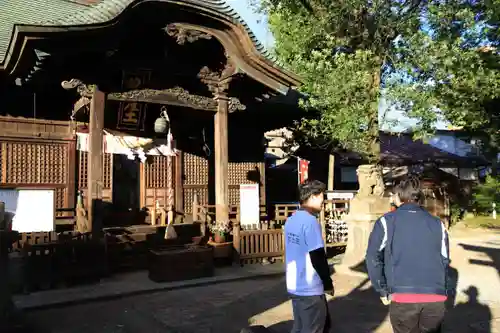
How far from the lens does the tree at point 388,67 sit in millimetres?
12961

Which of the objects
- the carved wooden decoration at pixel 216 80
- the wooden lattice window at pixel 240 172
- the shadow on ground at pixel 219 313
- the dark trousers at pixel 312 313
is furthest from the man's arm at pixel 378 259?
the wooden lattice window at pixel 240 172

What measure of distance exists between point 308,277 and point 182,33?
7.81 meters

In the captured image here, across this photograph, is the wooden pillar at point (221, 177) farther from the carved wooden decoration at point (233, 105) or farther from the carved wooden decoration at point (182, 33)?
the carved wooden decoration at point (182, 33)

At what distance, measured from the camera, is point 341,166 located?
80.7 ft

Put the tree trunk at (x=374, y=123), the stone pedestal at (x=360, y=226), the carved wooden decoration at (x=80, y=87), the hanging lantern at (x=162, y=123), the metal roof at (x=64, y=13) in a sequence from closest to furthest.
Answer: the metal roof at (x=64, y=13), the carved wooden decoration at (x=80, y=87), the stone pedestal at (x=360, y=226), the hanging lantern at (x=162, y=123), the tree trunk at (x=374, y=123)

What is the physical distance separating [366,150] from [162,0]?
313 inches

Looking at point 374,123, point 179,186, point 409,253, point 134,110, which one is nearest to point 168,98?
point 134,110

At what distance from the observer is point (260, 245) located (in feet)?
38.4

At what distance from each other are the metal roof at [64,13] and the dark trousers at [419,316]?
803 centimetres

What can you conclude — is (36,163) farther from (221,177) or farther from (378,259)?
(378,259)

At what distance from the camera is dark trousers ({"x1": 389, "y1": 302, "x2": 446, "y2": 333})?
3.63m

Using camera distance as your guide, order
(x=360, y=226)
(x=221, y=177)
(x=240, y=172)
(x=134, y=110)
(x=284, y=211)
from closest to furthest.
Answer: (x=360, y=226) → (x=221, y=177) → (x=134, y=110) → (x=284, y=211) → (x=240, y=172)

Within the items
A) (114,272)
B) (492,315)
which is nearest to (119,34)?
(114,272)

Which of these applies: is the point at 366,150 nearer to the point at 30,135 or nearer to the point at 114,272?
the point at 114,272
